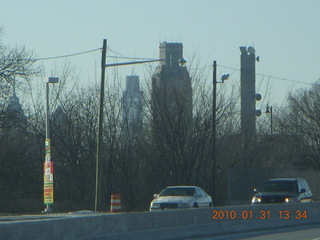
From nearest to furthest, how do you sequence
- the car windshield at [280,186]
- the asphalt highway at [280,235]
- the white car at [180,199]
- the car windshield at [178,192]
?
1. the asphalt highway at [280,235]
2. the white car at [180,199]
3. the car windshield at [178,192]
4. the car windshield at [280,186]

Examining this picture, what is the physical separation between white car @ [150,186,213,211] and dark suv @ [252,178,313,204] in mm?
2605

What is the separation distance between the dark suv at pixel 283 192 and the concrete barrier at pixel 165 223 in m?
4.24

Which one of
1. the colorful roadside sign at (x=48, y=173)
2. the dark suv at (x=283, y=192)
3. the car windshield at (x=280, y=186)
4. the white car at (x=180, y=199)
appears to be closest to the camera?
the white car at (x=180, y=199)

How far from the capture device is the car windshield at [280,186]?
31891 millimetres

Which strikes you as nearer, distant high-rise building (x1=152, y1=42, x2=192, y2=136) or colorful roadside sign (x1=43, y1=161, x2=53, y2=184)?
colorful roadside sign (x1=43, y1=161, x2=53, y2=184)

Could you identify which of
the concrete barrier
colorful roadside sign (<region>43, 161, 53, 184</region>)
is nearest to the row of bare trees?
colorful roadside sign (<region>43, 161, 53, 184</region>)

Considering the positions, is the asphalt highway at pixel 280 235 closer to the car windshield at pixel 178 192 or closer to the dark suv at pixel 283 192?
the car windshield at pixel 178 192

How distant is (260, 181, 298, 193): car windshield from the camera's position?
105ft

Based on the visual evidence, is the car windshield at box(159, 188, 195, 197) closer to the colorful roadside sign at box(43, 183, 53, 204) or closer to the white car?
the white car

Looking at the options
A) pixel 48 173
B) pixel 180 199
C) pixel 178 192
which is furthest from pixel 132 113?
pixel 180 199

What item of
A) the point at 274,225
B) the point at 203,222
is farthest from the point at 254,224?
the point at 203,222

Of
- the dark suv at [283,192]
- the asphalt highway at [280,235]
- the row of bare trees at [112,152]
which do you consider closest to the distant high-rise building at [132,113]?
the row of bare trees at [112,152]

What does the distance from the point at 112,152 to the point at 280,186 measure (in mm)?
17022

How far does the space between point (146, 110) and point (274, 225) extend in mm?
24056
